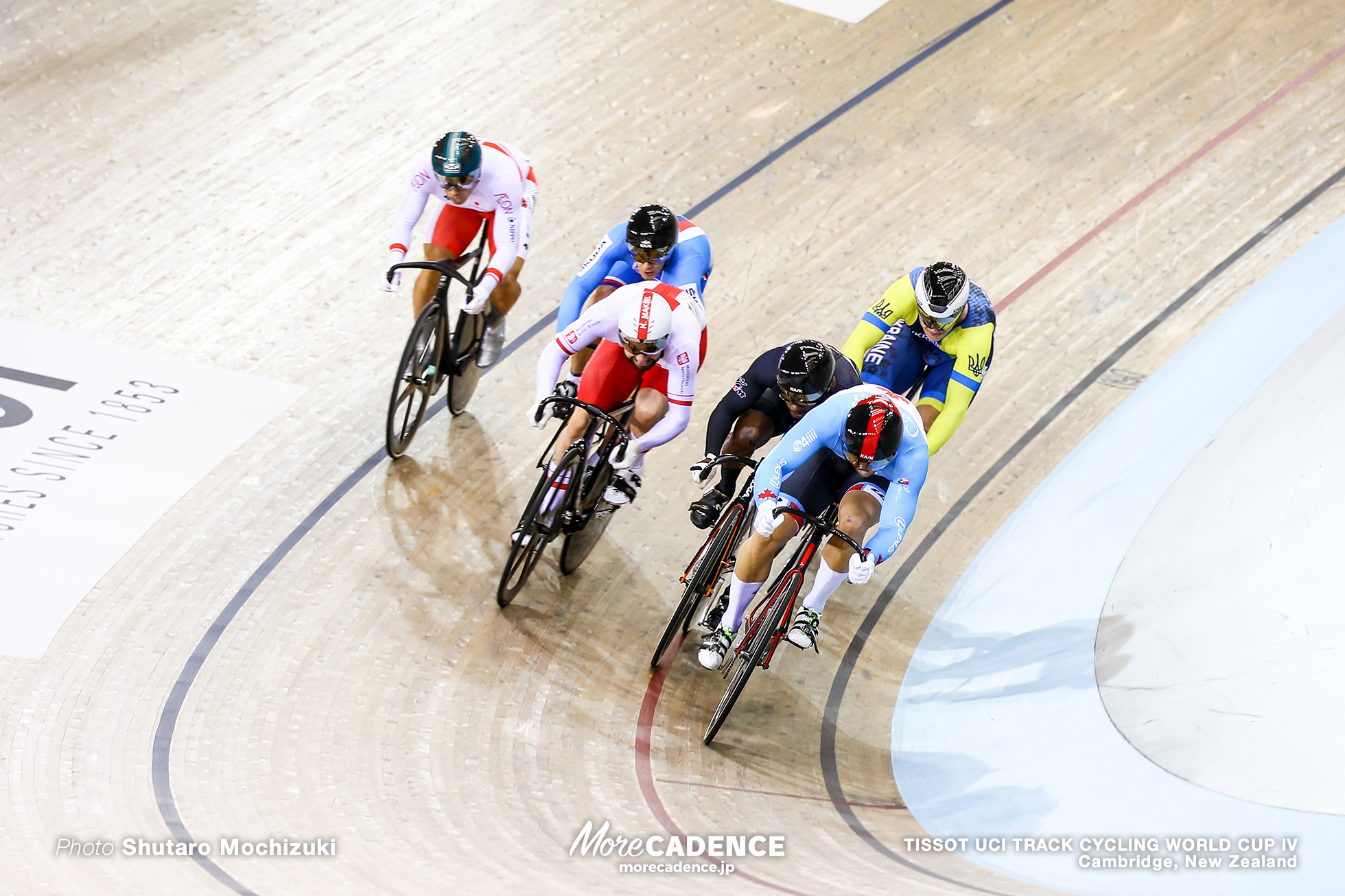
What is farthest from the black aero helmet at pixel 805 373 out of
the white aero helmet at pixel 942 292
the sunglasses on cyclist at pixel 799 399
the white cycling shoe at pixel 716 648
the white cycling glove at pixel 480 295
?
the white cycling glove at pixel 480 295

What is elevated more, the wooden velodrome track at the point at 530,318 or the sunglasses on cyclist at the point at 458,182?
the sunglasses on cyclist at the point at 458,182

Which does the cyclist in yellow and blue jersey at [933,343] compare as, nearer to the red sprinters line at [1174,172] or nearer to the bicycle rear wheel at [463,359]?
the bicycle rear wheel at [463,359]

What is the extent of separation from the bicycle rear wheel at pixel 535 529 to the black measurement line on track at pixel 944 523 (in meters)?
1.14

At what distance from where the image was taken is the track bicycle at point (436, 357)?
441 cm

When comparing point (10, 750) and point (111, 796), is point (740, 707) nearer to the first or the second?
point (111, 796)

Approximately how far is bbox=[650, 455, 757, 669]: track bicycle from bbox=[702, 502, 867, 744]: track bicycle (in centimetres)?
21

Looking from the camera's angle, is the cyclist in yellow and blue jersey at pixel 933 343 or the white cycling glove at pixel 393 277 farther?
the white cycling glove at pixel 393 277

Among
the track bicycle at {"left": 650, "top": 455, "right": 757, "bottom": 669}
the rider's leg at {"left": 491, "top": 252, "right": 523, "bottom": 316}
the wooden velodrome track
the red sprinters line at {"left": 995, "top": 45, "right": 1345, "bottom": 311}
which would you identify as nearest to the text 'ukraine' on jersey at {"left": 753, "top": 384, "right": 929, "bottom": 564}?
the track bicycle at {"left": 650, "top": 455, "right": 757, "bottom": 669}

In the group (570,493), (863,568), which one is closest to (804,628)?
(863,568)

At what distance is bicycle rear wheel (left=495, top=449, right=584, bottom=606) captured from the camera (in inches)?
155

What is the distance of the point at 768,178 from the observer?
6383 mm

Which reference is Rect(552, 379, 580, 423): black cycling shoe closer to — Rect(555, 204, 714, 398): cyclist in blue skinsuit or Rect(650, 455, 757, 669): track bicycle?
Rect(555, 204, 714, 398): cyclist in blue skinsuit

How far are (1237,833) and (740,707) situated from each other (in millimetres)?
1600

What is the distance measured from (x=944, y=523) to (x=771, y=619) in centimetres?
143
